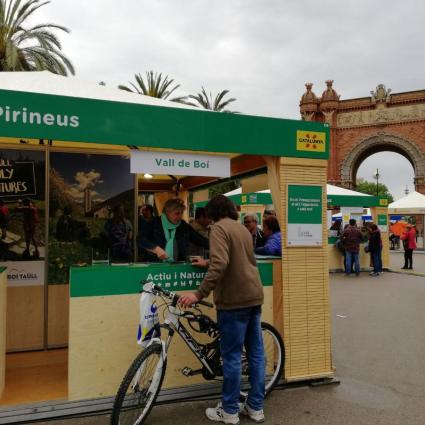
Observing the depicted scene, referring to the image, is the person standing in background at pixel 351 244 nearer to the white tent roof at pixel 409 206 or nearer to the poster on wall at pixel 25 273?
the white tent roof at pixel 409 206

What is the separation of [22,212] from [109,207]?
1129 millimetres

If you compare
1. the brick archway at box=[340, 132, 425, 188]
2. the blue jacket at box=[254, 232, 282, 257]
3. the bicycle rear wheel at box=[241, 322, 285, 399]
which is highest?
the brick archway at box=[340, 132, 425, 188]

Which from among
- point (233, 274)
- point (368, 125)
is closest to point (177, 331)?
point (233, 274)

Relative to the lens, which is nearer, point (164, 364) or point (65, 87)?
point (164, 364)

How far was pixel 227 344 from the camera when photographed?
375 cm

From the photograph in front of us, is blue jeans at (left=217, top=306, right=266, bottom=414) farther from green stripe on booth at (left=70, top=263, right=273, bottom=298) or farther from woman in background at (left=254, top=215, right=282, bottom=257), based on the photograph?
woman in background at (left=254, top=215, right=282, bottom=257)

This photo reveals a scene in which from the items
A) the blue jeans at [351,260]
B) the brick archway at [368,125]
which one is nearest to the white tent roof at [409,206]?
the blue jeans at [351,260]

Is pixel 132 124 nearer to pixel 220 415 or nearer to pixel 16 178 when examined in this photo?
pixel 16 178

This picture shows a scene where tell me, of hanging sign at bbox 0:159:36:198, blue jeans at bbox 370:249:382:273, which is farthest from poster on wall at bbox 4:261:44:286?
blue jeans at bbox 370:249:382:273

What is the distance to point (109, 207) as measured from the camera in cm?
627

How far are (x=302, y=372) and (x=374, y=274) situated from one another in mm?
11527

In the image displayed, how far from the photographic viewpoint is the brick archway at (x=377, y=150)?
125ft

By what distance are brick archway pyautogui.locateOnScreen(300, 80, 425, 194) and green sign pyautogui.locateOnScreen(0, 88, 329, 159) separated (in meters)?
36.5

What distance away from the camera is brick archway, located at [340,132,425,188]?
125ft
